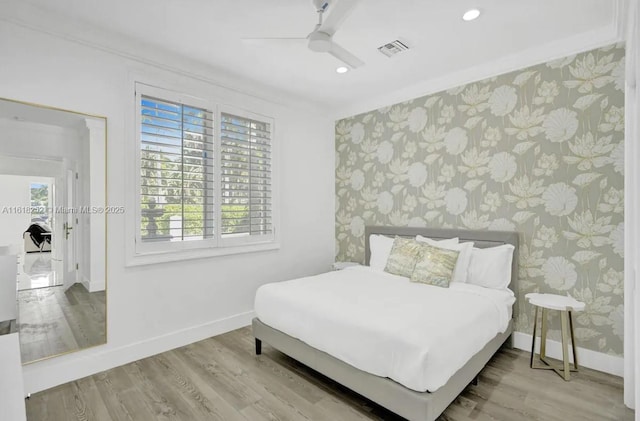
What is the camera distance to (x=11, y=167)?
7.41ft

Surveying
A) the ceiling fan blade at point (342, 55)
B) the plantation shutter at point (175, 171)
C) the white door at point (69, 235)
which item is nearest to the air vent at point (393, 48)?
the ceiling fan blade at point (342, 55)

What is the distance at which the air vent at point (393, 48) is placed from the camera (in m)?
2.79

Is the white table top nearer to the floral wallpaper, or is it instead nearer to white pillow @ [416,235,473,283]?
Answer: the floral wallpaper

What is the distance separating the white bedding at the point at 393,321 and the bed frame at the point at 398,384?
0.06 metres

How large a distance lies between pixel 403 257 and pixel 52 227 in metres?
2.96

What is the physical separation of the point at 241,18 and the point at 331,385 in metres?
2.80

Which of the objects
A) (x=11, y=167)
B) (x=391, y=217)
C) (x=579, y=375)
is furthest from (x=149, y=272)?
(x=579, y=375)

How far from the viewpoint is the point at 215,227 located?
134 inches

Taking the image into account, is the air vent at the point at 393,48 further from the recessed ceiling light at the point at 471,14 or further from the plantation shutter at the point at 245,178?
the plantation shutter at the point at 245,178

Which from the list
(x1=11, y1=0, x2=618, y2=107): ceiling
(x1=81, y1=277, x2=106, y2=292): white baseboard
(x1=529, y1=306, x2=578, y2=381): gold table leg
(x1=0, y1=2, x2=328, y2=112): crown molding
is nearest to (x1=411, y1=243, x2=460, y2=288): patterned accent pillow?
(x1=529, y1=306, x2=578, y2=381): gold table leg

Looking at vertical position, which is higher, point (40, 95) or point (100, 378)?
point (40, 95)

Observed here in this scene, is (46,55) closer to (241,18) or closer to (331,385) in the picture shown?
(241,18)

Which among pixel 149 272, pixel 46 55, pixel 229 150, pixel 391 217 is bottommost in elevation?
pixel 149 272

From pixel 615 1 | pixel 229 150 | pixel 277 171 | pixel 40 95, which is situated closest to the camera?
pixel 615 1
